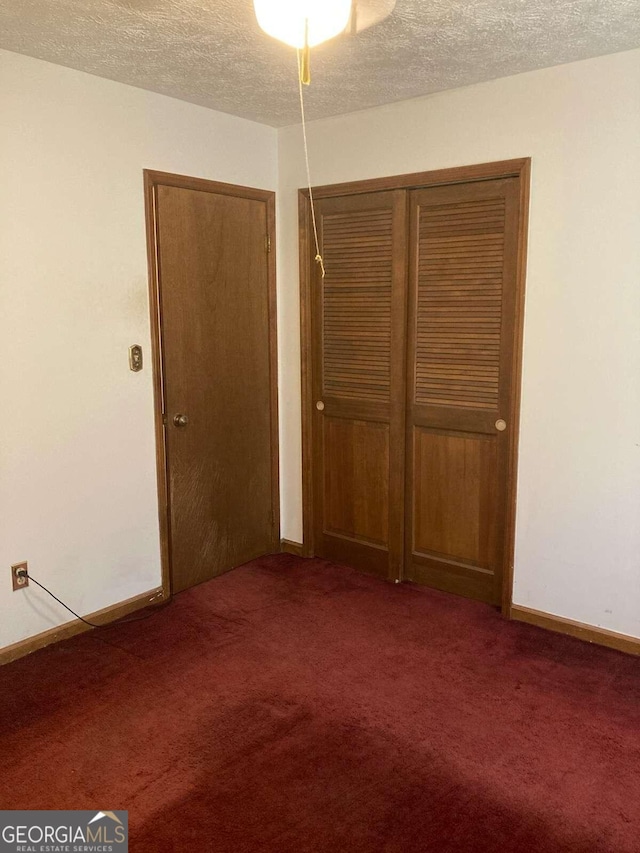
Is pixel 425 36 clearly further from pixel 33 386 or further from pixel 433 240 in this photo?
pixel 33 386

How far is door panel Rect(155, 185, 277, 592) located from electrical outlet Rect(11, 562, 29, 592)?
2.53 ft

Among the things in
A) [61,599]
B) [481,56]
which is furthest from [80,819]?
[481,56]

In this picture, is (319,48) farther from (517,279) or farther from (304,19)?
(517,279)

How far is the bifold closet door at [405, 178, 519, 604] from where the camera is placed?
10.4 feet

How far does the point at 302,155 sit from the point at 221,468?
1739 millimetres

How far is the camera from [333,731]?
2406mm

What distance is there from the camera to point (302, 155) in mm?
3725

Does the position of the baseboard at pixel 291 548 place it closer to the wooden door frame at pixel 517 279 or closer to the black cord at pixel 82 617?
the wooden door frame at pixel 517 279

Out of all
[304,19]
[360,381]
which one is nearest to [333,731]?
[360,381]

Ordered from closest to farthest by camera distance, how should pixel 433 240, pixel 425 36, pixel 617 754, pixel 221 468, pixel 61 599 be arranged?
pixel 617 754
pixel 425 36
pixel 61 599
pixel 433 240
pixel 221 468

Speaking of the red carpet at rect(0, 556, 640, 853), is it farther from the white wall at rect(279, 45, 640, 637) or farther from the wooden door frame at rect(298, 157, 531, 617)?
the wooden door frame at rect(298, 157, 531, 617)

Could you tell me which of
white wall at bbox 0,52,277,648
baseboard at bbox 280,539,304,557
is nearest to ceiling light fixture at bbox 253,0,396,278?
white wall at bbox 0,52,277,648

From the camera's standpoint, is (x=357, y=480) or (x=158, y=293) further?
(x=357, y=480)

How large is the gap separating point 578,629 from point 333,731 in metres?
1.28
